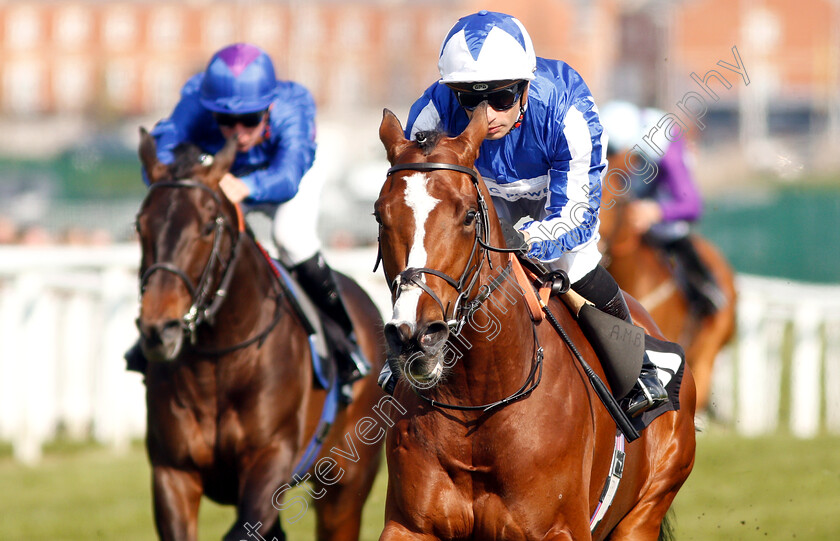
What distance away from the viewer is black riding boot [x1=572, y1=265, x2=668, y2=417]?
3490 mm

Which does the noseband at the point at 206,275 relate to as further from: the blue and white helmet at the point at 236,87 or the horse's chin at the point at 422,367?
the horse's chin at the point at 422,367

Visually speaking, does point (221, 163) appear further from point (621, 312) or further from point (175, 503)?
point (621, 312)

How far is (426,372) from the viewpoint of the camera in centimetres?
249

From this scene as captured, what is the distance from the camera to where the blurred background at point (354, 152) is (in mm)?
8570

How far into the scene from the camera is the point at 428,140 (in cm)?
277

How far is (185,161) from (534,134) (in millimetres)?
1539

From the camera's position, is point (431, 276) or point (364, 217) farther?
point (364, 217)

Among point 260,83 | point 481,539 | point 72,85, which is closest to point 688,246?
point 260,83

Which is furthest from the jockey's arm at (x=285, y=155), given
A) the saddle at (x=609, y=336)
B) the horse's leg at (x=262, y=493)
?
the saddle at (x=609, y=336)

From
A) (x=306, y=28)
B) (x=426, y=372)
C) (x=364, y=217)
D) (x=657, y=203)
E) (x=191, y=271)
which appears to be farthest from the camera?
(x=306, y=28)

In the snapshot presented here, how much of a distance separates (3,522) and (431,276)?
15.2 feet

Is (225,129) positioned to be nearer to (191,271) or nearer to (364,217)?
(191,271)

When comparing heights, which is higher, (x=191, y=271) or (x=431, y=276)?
(x=431, y=276)

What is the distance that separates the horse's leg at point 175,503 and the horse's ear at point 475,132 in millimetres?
2014
